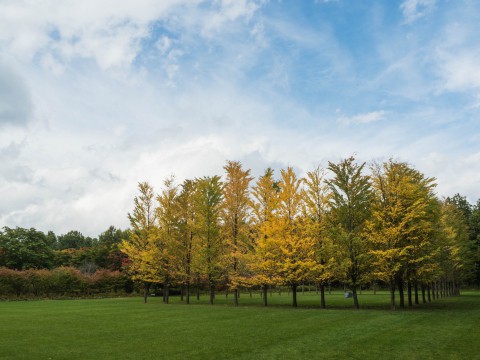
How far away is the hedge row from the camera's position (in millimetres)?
46406

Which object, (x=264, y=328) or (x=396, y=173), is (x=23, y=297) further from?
(x=396, y=173)

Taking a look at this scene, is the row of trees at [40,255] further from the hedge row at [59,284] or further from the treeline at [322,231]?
the treeline at [322,231]

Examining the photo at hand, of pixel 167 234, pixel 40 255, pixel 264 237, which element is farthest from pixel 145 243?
pixel 40 255

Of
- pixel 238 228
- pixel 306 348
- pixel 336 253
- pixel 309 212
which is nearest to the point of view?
pixel 306 348

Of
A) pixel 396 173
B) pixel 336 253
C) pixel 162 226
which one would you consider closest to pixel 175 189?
pixel 162 226

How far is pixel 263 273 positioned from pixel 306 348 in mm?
18184

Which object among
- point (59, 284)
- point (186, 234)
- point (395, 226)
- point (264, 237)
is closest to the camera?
point (395, 226)

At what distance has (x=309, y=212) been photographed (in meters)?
29.6

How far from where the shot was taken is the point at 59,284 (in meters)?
50.0

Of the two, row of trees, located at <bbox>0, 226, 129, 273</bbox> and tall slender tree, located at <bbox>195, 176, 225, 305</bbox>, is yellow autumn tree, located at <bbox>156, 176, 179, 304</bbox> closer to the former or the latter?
tall slender tree, located at <bbox>195, 176, 225, 305</bbox>

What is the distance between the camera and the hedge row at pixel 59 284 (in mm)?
46406

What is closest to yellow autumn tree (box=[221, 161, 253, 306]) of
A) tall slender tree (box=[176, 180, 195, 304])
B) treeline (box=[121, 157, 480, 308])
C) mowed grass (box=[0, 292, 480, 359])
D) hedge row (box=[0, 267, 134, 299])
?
treeline (box=[121, 157, 480, 308])

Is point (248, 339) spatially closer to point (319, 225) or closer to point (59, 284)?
point (319, 225)

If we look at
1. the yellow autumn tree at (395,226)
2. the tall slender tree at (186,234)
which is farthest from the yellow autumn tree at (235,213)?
the yellow autumn tree at (395,226)
